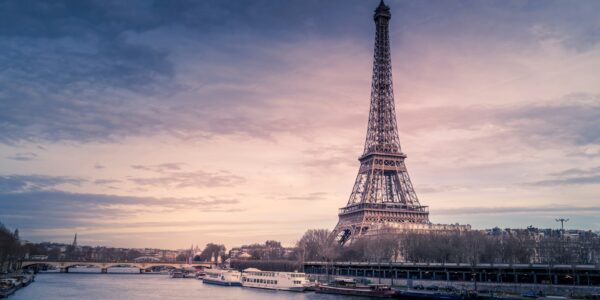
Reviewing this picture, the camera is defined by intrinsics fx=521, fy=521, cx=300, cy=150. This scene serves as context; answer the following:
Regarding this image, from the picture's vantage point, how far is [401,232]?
114 metres

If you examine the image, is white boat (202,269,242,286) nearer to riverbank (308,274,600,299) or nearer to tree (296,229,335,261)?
tree (296,229,335,261)

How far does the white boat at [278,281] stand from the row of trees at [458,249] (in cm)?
1657

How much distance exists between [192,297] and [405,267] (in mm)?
36201

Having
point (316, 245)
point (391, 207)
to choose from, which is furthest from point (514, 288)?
point (316, 245)

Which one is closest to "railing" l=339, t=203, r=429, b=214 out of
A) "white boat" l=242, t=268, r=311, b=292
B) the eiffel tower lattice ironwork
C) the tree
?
the eiffel tower lattice ironwork

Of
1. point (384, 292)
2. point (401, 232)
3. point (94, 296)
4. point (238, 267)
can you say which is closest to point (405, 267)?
point (384, 292)

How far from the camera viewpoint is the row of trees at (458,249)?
90.6 meters

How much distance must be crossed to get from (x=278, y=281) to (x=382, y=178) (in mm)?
40621

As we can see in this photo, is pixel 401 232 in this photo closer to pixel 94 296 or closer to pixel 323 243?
pixel 323 243

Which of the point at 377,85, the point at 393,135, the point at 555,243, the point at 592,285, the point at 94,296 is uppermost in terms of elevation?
the point at 377,85

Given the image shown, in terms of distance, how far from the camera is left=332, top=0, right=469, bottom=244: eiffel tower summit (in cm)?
11519

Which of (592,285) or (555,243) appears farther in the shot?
(555,243)

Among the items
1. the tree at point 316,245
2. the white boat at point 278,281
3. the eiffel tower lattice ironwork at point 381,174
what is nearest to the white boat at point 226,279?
the white boat at point 278,281

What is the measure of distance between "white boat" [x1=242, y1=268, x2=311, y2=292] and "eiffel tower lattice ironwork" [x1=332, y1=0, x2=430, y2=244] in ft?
95.7
